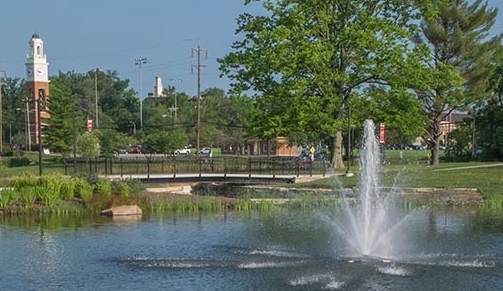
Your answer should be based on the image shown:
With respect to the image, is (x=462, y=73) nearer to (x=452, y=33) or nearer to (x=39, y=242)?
(x=452, y=33)

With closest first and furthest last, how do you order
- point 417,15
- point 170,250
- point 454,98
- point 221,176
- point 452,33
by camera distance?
point 170,250 < point 221,176 < point 417,15 < point 454,98 < point 452,33

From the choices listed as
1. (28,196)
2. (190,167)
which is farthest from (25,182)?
(190,167)

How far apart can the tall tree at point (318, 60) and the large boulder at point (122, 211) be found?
16981 millimetres

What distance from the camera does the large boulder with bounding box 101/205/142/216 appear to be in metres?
26.8

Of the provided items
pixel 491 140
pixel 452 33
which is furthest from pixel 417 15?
pixel 491 140

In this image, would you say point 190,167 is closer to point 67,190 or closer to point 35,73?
point 67,190

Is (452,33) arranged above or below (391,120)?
above

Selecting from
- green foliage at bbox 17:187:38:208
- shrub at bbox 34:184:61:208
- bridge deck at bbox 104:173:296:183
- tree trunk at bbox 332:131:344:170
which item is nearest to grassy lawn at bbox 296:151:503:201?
tree trunk at bbox 332:131:344:170

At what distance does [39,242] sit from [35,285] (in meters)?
6.08

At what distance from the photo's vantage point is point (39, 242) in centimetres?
2034

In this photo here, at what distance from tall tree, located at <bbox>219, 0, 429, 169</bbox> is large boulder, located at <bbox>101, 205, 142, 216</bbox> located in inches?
669

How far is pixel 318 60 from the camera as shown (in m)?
41.3

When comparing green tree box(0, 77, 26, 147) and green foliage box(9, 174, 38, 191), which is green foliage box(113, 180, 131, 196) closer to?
green foliage box(9, 174, 38, 191)

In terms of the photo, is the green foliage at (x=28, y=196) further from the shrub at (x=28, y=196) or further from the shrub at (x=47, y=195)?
the shrub at (x=47, y=195)
